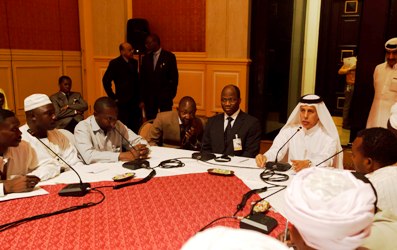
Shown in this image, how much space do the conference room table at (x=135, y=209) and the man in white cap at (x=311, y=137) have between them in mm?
556

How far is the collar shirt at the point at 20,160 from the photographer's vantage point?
2193mm

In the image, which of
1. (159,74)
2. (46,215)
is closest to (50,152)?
(46,215)

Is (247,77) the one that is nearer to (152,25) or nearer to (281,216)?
(152,25)

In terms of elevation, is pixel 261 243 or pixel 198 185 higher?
pixel 261 243

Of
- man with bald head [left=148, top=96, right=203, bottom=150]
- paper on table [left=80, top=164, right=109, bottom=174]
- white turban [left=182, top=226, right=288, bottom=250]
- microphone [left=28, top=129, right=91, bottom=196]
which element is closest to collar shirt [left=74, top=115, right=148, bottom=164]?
paper on table [left=80, top=164, right=109, bottom=174]

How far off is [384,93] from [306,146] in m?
1.93

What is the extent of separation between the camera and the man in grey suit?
4766 millimetres

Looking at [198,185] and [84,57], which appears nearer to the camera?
[198,185]

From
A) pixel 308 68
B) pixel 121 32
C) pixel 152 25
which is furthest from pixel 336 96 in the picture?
pixel 121 32

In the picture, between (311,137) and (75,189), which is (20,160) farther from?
(311,137)

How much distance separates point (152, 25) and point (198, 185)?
15.8 ft

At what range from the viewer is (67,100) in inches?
193

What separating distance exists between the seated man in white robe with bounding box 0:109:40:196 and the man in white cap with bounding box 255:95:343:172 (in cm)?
153

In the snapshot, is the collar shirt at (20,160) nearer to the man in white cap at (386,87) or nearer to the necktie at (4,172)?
the necktie at (4,172)
